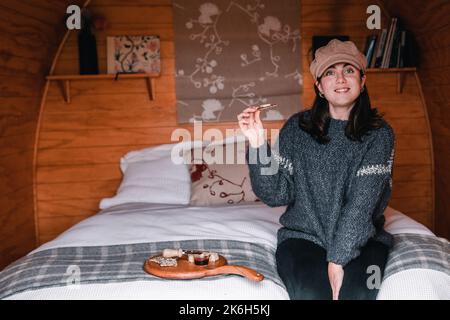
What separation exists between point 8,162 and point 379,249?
210 cm

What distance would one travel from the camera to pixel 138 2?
3225 millimetres

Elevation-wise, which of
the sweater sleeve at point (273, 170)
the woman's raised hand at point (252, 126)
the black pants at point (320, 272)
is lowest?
the black pants at point (320, 272)

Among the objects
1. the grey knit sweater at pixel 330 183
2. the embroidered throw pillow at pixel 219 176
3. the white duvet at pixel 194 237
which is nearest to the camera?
the white duvet at pixel 194 237

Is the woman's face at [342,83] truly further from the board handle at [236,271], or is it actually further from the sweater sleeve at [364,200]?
the board handle at [236,271]

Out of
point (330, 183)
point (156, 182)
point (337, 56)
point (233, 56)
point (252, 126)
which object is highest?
point (233, 56)

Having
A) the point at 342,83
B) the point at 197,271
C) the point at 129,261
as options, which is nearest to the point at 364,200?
the point at 342,83

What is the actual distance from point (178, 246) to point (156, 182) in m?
1.06

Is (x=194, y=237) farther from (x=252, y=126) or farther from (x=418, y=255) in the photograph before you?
(x=418, y=255)

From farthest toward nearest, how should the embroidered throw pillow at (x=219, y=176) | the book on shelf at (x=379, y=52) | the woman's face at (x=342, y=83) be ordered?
1. the book on shelf at (x=379, y=52)
2. the embroidered throw pillow at (x=219, y=176)
3. the woman's face at (x=342, y=83)

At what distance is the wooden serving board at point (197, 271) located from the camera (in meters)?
1.51

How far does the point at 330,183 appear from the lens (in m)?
1.83

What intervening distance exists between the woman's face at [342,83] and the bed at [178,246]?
56cm

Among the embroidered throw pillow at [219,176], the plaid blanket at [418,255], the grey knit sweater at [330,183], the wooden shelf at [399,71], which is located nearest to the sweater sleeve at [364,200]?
the grey knit sweater at [330,183]
